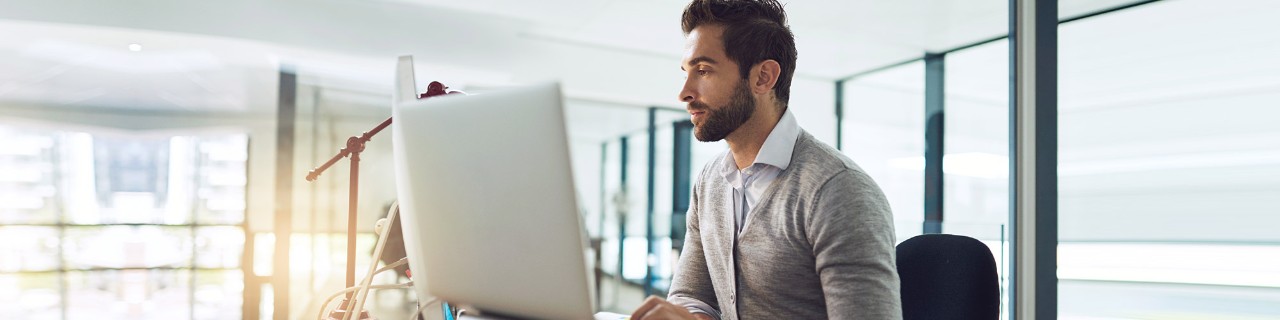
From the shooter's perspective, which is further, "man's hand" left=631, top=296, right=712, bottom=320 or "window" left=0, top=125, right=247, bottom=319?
"window" left=0, top=125, right=247, bottom=319

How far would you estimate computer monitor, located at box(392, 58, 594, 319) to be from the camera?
0.76m

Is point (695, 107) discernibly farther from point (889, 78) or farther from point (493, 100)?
point (889, 78)

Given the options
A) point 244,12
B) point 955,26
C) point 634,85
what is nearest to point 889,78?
point 955,26

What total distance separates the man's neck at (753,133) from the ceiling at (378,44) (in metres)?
1.10

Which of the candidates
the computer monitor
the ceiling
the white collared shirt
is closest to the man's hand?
the computer monitor

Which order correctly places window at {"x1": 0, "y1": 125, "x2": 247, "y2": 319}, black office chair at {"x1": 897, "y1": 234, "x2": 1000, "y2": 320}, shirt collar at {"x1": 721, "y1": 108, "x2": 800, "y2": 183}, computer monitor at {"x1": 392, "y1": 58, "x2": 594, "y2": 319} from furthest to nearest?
window at {"x1": 0, "y1": 125, "x2": 247, "y2": 319}
shirt collar at {"x1": 721, "y1": 108, "x2": 800, "y2": 183}
black office chair at {"x1": 897, "y1": 234, "x2": 1000, "y2": 320}
computer monitor at {"x1": 392, "y1": 58, "x2": 594, "y2": 319}

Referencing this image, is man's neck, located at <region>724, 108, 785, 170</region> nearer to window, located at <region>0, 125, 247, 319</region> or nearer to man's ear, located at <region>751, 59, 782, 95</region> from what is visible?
man's ear, located at <region>751, 59, 782, 95</region>

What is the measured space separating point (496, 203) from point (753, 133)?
70 centimetres

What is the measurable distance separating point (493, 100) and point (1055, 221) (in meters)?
2.62

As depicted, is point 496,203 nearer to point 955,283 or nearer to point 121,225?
point 955,283

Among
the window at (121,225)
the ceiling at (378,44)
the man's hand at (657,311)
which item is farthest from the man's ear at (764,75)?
the window at (121,225)

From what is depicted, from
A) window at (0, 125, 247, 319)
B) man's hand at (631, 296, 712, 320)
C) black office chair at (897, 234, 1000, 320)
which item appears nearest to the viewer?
man's hand at (631, 296, 712, 320)

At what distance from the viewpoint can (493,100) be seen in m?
0.82

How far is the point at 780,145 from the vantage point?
4.46ft
